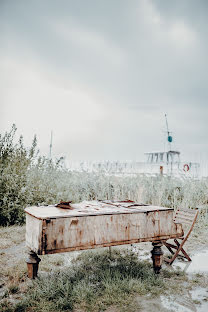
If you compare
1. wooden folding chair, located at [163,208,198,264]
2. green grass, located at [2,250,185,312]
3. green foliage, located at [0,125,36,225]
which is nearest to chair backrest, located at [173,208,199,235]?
wooden folding chair, located at [163,208,198,264]

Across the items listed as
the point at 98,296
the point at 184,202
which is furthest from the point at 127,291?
the point at 184,202

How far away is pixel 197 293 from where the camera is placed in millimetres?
2943

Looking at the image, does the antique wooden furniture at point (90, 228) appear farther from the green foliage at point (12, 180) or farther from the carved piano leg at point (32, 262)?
the green foliage at point (12, 180)

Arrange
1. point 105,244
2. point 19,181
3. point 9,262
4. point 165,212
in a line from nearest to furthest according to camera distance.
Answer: point 105,244 < point 165,212 < point 9,262 < point 19,181

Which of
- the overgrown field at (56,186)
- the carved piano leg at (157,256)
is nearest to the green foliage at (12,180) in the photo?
the overgrown field at (56,186)

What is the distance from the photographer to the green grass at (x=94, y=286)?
8.30 feet

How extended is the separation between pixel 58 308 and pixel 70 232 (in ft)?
2.22

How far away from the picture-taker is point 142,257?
4.16 meters

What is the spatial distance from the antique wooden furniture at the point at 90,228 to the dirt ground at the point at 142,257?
307 mm

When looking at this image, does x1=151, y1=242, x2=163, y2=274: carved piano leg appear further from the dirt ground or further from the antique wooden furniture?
the dirt ground

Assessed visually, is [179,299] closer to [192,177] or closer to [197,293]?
[197,293]

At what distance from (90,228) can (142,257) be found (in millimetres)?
1743

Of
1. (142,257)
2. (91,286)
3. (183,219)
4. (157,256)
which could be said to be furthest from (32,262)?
(183,219)

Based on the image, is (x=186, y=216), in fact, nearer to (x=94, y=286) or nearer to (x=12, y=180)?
(x=94, y=286)
